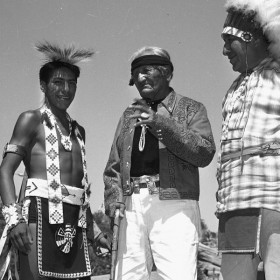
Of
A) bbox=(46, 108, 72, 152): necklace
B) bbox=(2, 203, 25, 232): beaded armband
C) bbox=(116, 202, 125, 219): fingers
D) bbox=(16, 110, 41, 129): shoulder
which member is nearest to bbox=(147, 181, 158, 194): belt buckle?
bbox=(116, 202, 125, 219): fingers

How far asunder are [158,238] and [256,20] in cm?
176

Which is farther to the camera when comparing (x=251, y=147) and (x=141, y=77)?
(x=141, y=77)

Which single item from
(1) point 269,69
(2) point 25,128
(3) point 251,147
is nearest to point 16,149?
(2) point 25,128

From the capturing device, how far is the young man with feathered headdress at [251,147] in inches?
119

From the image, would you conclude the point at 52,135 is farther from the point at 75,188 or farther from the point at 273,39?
the point at 273,39

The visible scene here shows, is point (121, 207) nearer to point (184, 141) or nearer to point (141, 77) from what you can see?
point (184, 141)

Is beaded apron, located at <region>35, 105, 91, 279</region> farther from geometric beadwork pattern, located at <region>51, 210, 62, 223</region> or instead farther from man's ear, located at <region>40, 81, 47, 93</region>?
man's ear, located at <region>40, 81, 47, 93</region>

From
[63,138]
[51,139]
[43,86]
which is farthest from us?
[43,86]

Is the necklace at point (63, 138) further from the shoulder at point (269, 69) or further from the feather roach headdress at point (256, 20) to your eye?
the shoulder at point (269, 69)

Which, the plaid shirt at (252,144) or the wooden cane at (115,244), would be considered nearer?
the plaid shirt at (252,144)

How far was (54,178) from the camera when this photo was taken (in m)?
4.41

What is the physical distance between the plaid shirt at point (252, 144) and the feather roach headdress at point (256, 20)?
0.52 feet

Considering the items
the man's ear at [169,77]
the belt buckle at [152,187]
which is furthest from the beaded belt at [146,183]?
the man's ear at [169,77]

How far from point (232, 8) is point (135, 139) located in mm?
1409
